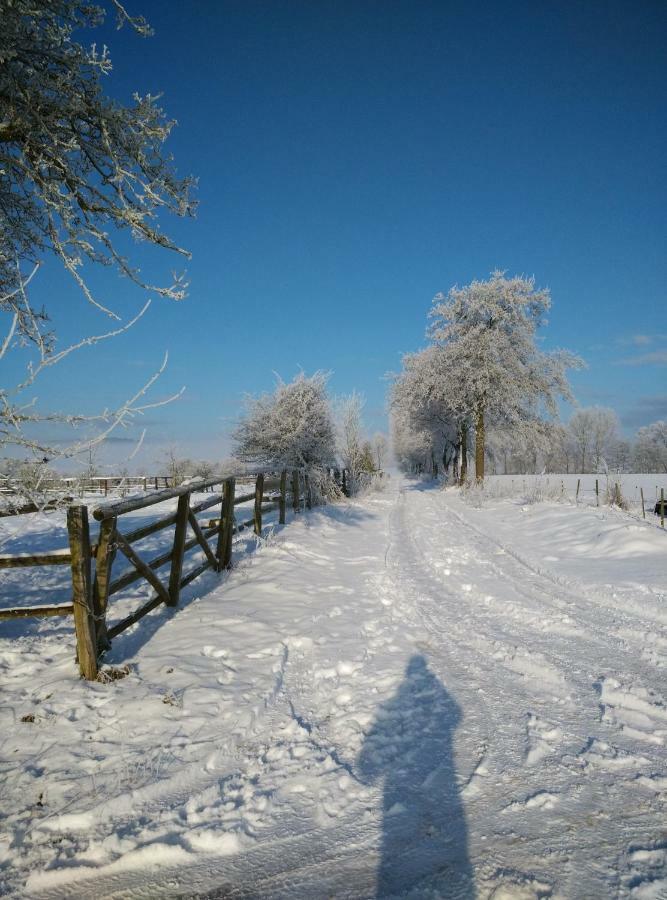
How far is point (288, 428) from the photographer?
54.1 feet

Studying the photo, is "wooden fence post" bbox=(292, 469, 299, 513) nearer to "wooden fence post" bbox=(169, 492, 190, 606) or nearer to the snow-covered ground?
the snow-covered ground

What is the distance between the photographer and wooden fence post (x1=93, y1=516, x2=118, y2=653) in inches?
161

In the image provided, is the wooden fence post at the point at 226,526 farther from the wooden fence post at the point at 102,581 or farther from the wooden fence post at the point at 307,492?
the wooden fence post at the point at 307,492

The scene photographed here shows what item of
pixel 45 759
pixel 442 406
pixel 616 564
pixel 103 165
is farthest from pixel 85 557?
pixel 442 406

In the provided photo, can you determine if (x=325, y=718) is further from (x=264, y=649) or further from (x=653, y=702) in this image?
(x=653, y=702)

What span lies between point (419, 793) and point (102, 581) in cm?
305

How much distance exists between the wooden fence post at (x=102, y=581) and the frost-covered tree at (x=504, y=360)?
20054 millimetres

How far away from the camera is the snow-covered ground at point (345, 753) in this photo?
216 cm

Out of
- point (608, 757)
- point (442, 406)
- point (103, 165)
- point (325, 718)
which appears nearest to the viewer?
point (608, 757)

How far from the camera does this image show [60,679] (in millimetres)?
3770

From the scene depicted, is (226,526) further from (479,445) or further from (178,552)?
(479,445)

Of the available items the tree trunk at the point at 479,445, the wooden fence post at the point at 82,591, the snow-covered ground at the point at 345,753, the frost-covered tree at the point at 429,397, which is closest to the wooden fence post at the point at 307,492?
the tree trunk at the point at 479,445

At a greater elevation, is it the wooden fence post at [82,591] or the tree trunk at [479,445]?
the tree trunk at [479,445]

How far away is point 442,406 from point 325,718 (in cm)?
2463
